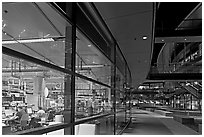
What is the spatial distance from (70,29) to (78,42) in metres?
0.43

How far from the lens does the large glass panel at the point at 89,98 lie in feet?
14.8

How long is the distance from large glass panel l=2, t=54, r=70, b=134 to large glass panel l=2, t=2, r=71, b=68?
0.16m

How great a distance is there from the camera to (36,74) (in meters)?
3.03

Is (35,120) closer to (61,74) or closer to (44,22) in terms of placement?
(61,74)

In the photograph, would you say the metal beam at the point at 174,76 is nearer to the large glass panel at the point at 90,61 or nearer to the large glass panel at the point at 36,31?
the large glass panel at the point at 90,61

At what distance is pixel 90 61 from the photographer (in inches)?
216

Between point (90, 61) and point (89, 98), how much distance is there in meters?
0.76

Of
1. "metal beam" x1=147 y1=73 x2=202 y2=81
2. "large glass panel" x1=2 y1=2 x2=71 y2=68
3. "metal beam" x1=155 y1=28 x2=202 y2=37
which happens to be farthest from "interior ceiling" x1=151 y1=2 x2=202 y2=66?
"metal beam" x1=147 y1=73 x2=202 y2=81

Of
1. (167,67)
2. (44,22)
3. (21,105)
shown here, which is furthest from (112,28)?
(167,67)

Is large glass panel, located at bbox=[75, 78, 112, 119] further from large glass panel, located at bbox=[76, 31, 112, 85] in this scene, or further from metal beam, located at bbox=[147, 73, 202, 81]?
metal beam, located at bbox=[147, 73, 202, 81]

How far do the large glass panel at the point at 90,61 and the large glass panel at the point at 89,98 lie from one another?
0.20 metres

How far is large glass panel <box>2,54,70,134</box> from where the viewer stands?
247 centimetres

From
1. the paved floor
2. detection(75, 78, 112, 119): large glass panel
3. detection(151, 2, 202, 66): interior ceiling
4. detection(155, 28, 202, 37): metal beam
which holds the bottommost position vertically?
the paved floor

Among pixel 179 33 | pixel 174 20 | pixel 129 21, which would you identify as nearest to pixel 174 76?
pixel 174 20
